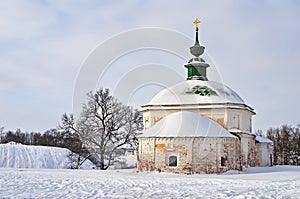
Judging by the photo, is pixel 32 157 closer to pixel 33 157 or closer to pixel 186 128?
pixel 33 157

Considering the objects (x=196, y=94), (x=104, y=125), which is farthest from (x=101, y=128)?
(x=196, y=94)

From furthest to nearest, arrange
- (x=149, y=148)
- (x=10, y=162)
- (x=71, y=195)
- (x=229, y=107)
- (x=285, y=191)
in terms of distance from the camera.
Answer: (x=10, y=162)
(x=229, y=107)
(x=149, y=148)
(x=285, y=191)
(x=71, y=195)

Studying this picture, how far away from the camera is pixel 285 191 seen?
11.5 meters

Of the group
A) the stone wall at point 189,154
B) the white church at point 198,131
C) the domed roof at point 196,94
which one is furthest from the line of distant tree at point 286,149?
the stone wall at point 189,154

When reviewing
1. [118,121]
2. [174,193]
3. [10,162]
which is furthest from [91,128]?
[174,193]

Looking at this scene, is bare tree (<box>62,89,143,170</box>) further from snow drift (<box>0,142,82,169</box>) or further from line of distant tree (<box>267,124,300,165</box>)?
line of distant tree (<box>267,124,300,165</box>)

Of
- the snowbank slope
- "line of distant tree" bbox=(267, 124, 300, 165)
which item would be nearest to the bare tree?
the snowbank slope

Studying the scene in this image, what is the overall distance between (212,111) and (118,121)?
7.85 meters

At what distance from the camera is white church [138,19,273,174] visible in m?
22.5

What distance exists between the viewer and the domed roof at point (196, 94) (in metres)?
27.0

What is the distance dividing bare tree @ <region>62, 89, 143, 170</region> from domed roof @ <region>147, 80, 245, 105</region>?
3.69 metres

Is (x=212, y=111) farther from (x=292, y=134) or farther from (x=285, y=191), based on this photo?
(x=292, y=134)

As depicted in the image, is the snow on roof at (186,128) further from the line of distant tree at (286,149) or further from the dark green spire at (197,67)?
the line of distant tree at (286,149)

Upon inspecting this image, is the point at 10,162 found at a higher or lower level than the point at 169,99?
lower
